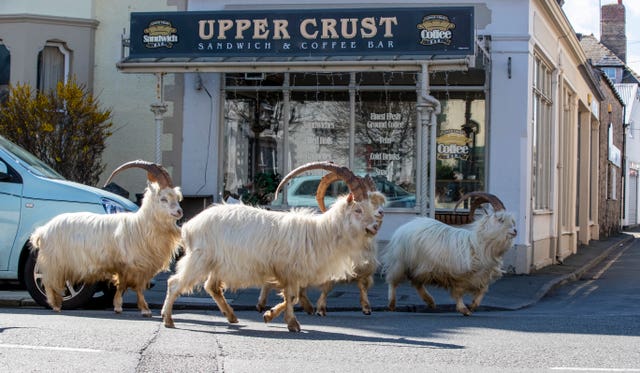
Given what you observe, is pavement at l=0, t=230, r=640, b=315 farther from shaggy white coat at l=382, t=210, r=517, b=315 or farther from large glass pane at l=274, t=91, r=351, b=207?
large glass pane at l=274, t=91, r=351, b=207

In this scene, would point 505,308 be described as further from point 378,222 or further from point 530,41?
point 530,41

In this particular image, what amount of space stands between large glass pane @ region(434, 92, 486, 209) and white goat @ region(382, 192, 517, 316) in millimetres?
4913

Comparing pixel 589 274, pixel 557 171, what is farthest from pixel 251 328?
pixel 557 171

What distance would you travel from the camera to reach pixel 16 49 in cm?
1795

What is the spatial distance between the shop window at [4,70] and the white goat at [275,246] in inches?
385

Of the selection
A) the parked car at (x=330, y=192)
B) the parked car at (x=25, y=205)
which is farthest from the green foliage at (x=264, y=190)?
the parked car at (x=25, y=205)

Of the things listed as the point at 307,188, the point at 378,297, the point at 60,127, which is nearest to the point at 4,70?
the point at 60,127

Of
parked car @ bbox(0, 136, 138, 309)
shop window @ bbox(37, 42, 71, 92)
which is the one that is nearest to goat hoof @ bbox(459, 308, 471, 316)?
parked car @ bbox(0, 136, 138, 309)

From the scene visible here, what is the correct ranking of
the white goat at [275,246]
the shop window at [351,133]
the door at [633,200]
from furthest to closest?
the door at [633,200]
the shop window at [351,133]
the white goat at [275,246]

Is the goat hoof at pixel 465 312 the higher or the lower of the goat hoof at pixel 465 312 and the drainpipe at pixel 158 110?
the lower

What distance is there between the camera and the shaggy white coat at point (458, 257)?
12141 millimetres

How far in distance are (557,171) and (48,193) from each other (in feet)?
45.9

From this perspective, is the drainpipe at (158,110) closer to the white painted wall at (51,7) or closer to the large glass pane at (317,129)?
the large glass pane at (317,129)

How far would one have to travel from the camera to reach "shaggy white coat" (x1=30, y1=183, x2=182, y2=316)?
35.1 ft
